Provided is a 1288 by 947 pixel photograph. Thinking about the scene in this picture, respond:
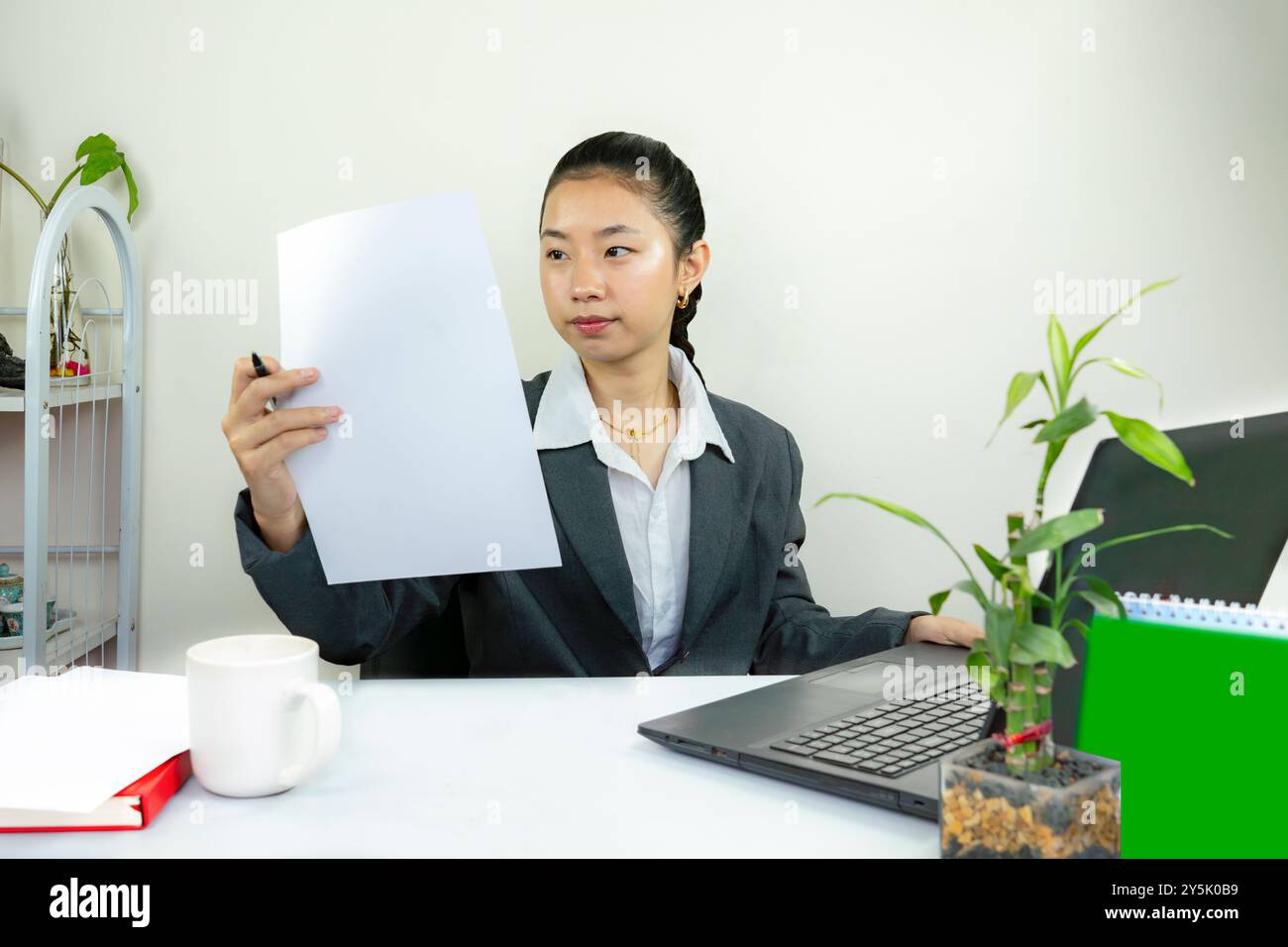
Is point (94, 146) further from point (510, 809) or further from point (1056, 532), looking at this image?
point (1056, 532)

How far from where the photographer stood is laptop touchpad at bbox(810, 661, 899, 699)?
2.93 ft

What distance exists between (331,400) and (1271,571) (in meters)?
0.73

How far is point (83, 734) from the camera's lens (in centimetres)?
75

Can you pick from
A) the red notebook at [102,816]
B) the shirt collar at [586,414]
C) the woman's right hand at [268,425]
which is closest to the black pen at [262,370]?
the woman's right hand at [268,425]

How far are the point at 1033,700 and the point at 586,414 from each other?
900 mm

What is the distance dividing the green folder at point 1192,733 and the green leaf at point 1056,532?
111mm

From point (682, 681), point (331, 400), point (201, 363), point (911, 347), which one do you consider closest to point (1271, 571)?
point (682, 681)

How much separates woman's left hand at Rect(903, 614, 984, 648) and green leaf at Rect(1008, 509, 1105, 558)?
55 cm

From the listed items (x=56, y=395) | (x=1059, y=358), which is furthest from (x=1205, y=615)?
(x=56, y=395)

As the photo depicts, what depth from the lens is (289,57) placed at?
1.74 meters

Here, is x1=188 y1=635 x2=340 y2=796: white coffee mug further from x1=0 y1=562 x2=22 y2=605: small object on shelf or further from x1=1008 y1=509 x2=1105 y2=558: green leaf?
x1=0 y1=562 x2=22 y2=605: small object on shelf

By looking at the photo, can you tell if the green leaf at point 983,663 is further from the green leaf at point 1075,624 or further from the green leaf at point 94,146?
the green leaf at point 94,146

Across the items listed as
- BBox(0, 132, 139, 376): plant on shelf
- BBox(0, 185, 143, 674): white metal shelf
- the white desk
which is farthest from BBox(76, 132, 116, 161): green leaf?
the white desk

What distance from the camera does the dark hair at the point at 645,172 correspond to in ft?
4.52
